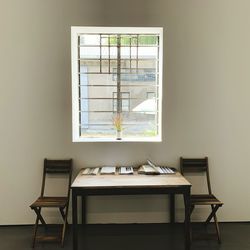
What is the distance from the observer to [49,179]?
353cm

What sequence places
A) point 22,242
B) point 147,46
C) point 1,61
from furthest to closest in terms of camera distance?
point 147,46, point 1,61, point 22,242

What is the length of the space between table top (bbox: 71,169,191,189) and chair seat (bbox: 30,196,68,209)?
1.24 ft

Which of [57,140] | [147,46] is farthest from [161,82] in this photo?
[57,140]

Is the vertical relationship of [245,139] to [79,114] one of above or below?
below

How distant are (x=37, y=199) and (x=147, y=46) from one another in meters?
2.36

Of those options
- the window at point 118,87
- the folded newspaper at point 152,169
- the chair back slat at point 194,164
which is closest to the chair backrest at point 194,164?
the chair back slat at point 194,164

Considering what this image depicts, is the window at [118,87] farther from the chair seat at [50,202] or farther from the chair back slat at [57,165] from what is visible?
the chair seat at [50,202]

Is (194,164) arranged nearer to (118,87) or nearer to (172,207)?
(172,207)

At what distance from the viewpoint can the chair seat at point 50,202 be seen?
308 centimetres

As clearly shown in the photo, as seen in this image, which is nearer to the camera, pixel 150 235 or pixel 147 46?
pixel 150 235

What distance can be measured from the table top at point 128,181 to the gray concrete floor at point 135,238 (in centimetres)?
72

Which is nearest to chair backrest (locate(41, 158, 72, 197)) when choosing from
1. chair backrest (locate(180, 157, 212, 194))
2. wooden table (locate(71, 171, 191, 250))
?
wooden table (locate(71, 171, 191, 250))

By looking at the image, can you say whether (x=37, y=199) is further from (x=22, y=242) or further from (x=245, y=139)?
(x=245, y=139)

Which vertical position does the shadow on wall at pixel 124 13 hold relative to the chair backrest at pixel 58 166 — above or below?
above
